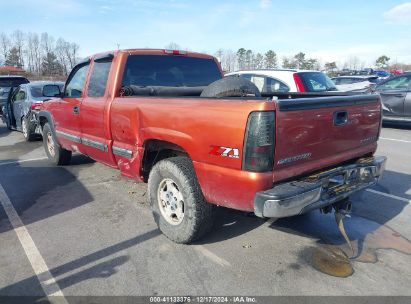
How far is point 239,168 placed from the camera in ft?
9.55

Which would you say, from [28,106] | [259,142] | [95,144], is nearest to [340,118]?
[259,142]

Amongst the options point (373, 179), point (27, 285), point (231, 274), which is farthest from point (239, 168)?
point (27, 285)

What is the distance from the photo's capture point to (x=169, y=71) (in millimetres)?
5031

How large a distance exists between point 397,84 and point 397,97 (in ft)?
1.86

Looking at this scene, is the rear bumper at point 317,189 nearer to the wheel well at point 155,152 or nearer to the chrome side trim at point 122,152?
the wheel well at point 155,152

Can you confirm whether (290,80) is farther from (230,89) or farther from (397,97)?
(397,97)

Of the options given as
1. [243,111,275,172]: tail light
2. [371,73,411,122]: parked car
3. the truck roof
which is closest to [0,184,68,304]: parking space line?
[243,111,275,172]: tail light

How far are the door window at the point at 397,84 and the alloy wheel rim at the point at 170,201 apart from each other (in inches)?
405

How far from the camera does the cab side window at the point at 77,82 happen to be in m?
5.41

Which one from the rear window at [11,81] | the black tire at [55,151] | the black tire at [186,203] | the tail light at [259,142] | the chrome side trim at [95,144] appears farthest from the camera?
the rear window at [11,81]

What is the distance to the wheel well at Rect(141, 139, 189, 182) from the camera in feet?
12.2

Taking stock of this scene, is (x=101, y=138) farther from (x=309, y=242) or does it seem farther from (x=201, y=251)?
(x=309, y=242)

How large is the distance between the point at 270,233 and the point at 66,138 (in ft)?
12.0

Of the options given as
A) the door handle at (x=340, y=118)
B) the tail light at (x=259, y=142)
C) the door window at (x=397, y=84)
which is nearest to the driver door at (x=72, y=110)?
the tail light at (x=259, y=142)
